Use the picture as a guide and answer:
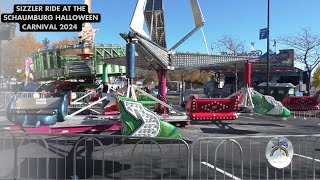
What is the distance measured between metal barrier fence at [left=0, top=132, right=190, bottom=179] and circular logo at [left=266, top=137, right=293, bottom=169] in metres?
1.52

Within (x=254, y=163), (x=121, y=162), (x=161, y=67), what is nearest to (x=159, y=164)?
(x=121, y=162)

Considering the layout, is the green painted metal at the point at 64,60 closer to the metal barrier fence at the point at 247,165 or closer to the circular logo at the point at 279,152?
the metal barrier fence at the point at 247,165

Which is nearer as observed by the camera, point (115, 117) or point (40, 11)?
point (40, 11)

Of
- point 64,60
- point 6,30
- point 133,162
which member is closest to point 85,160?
point 133,162

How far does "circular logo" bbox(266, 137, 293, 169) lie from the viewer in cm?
621

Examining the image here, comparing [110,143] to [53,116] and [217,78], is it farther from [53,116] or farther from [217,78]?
[217,78]

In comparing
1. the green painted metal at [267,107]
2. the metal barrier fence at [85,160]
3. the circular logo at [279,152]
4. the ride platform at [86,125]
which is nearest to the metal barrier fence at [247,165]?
the circular logo at [279,152]

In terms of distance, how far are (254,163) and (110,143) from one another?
12.9 feet

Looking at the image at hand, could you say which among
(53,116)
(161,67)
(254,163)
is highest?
(161,67)

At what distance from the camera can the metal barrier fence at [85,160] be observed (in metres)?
6.45

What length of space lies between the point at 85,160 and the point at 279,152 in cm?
401

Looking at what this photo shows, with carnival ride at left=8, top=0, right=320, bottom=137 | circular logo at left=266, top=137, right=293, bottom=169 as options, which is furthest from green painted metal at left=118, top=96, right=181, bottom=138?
circular logo at left=266, top=137, right=293, bottom=169

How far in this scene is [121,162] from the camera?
782 centimetres

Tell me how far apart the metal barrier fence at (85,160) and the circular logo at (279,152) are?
152cm
